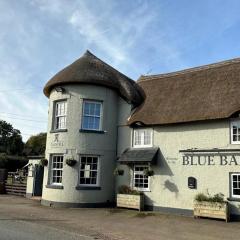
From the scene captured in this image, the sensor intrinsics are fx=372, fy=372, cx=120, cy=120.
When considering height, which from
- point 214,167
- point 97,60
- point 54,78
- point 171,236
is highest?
point 97,60

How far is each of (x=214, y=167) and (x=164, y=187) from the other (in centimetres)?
294

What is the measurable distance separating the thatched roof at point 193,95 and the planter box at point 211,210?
392cm

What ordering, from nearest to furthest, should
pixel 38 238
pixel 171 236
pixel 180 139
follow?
1. pixel 38 238
2. pixel 171 236
3. pixel 180 139

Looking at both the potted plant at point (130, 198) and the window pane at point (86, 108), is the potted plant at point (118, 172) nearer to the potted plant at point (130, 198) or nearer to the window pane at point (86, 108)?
the potted plant at point (130, 198)

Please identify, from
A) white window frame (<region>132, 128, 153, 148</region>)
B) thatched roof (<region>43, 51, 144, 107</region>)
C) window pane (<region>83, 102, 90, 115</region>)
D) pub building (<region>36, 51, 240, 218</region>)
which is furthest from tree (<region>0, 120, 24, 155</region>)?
white window frame (<region>132, 128, 153, 148</region>)

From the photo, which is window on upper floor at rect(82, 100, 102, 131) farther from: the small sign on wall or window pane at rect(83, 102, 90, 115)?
the small sign on wall

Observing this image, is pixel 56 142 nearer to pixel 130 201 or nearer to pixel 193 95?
pixel 130 201

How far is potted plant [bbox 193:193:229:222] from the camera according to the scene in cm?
1582

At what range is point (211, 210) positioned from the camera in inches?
639

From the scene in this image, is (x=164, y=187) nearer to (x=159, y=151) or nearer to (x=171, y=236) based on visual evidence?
(x=159, y=151)

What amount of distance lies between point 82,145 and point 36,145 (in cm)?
5334

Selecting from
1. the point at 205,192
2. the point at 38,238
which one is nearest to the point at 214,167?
the point at 205,192

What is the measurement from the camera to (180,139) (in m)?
18.7

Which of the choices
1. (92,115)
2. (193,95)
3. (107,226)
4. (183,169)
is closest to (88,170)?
(92,115)
